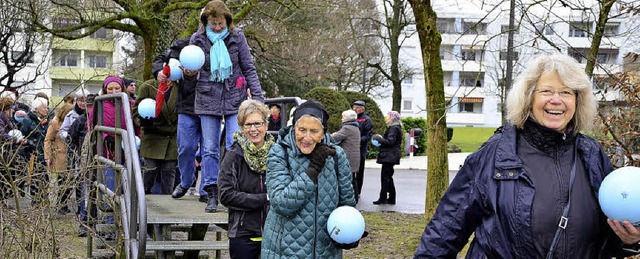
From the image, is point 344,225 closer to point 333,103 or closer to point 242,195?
point 242,195

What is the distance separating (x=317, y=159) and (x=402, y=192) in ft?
46.2

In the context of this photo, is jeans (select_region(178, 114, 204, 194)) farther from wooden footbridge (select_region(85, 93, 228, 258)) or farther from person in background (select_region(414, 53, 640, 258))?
person in background (select_region(414, 53, 640, 258))

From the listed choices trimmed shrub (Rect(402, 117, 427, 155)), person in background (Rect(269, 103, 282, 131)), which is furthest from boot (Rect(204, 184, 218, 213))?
trimmed shrub (Rect(402, 117, 427, 155))

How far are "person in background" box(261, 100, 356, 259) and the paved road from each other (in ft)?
31.6

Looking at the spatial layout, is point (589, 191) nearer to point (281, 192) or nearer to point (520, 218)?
point (520, 218)

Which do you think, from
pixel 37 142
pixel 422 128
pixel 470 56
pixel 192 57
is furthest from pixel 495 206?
pixel 422 128

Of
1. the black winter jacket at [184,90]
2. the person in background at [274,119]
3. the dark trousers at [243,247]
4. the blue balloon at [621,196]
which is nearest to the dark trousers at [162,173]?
the black winter jacket at [184,90]

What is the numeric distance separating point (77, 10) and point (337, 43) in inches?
702

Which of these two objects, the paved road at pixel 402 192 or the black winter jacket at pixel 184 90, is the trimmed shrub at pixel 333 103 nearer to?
the paved road at pixel 402 192

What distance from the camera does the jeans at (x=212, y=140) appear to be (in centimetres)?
725

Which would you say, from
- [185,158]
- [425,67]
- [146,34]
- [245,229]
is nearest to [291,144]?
[245,229]

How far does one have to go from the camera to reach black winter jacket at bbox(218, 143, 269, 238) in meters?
5.55

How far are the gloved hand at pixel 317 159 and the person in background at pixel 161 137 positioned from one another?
12.2 ft

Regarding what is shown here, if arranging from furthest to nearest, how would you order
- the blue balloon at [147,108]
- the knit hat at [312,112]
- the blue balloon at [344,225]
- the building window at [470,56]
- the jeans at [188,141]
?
the building window at [470,56] < the blue balloon at [147,108] < the jeans at [188,141] < the knit hat at [312,112] < the blue balloon at [344,225]
